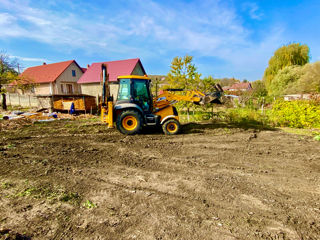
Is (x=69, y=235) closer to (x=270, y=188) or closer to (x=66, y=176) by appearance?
(x=66, y=176)

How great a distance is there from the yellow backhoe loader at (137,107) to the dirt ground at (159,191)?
1695 millimetres

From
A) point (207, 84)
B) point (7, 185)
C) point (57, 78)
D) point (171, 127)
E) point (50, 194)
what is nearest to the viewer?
point (50, 194)

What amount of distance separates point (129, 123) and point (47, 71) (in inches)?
1036

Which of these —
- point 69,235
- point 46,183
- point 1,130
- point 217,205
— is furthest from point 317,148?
point 1,130

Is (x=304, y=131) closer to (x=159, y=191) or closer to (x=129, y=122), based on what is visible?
(x=129, y=122)

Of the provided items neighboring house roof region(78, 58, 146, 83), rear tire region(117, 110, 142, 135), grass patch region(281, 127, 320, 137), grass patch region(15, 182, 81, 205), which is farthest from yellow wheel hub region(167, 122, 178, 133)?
neighboring house roof region(78, 58, 146, 83)

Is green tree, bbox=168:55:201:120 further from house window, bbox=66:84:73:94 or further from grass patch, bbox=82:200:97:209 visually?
house window, bbox=66:84:73:94

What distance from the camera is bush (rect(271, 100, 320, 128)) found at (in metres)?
8.98

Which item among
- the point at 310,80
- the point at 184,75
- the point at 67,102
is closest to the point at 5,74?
the point at 67,102

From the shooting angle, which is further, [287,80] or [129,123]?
[287,80]

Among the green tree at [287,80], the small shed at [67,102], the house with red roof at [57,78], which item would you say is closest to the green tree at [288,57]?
the green tree at [287,80]

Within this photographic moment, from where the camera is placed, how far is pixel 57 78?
25.3 meters

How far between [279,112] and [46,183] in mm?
10592

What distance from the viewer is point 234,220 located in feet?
8.59
